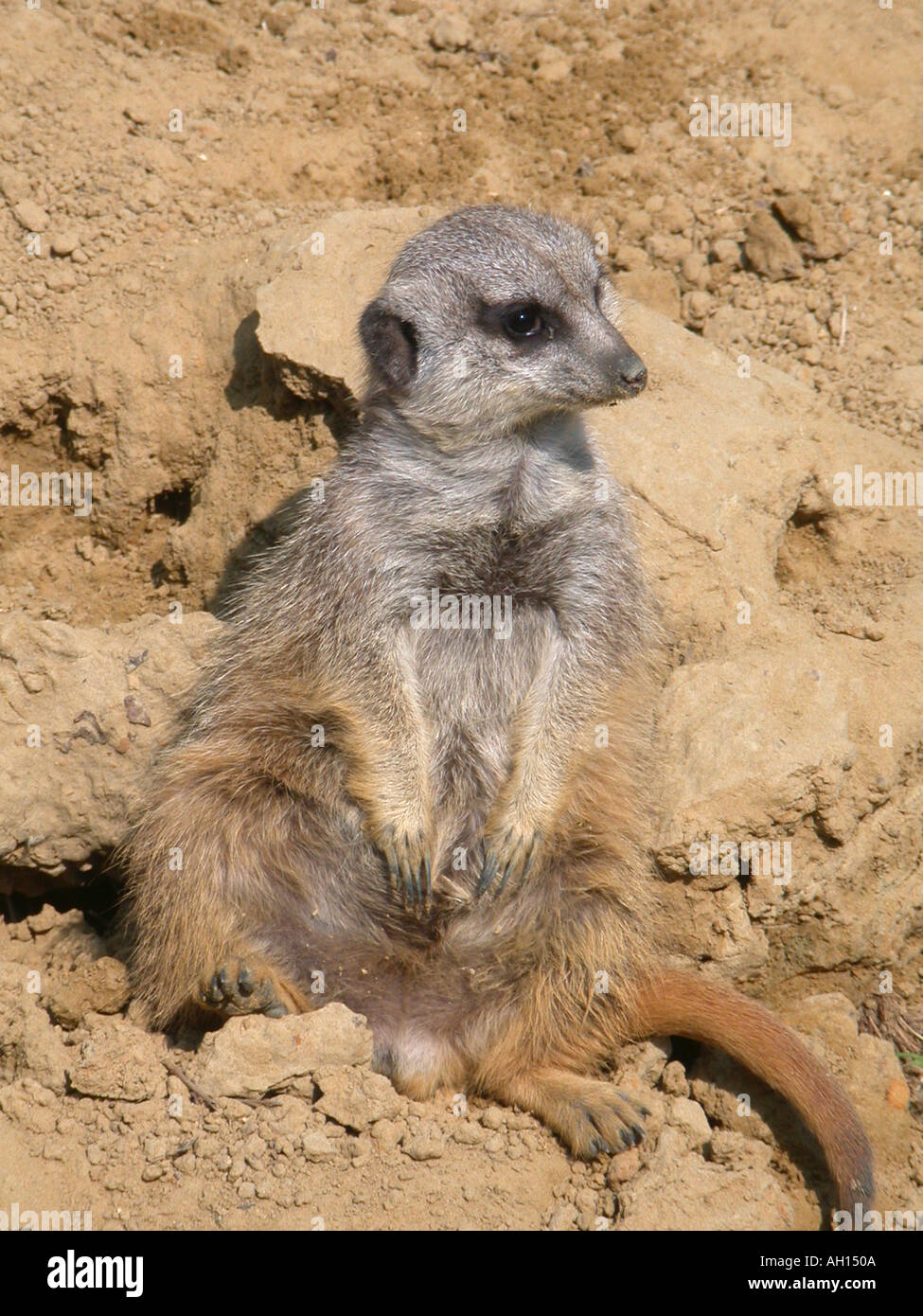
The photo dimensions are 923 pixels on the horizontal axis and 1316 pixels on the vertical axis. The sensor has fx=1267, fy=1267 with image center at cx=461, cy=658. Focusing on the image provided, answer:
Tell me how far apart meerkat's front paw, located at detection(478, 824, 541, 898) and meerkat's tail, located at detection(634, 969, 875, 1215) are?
42 centimetres

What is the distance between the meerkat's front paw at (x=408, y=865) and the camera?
3.16 metres

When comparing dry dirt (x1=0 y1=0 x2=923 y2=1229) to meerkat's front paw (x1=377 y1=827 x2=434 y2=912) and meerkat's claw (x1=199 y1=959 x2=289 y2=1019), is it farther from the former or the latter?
meerkat's front paw (x1=377 y1=827 x2=434 y2=912)

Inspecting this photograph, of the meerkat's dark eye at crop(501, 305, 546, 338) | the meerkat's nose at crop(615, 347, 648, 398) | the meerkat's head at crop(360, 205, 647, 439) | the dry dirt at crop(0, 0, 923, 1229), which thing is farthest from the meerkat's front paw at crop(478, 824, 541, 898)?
the meerkat's dark eye at crop(501, 305, 546, 338)

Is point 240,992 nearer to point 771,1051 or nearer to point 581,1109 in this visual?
point 581,1109

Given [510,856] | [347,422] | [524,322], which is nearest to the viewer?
[524,322]

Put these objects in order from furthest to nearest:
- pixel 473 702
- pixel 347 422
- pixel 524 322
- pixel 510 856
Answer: pixel 347 422 → pixel 473 702 → pixel 510 856 → pixel 524 322

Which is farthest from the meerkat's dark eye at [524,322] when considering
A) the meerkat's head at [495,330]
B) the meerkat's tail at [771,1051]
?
the meerkat's tail at [771,1051]

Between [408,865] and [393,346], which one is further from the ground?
[393,346]

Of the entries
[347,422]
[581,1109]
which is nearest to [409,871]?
[581,1109]

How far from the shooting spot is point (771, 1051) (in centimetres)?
287

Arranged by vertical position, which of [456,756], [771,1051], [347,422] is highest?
[347,422]

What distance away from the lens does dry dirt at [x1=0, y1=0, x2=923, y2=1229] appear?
2816 mm

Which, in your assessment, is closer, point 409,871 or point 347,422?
point 409,871

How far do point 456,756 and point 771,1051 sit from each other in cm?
105
